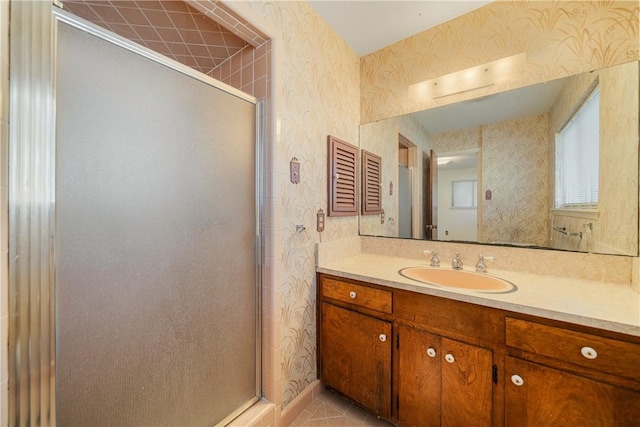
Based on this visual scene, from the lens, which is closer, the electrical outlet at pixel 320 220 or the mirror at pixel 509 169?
the mirror at pixel 509 169

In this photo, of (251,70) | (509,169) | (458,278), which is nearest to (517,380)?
(458,278)

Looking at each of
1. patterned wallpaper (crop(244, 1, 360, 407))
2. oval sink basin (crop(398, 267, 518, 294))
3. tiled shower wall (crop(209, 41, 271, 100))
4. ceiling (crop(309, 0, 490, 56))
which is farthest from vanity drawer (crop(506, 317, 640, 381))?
ceiling (crop(309, 0, 490, 56))

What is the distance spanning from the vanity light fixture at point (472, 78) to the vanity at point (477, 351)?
1151 mm

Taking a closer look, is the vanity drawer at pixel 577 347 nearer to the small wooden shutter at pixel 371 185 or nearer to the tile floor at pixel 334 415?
the tile floor at pixel 334 415

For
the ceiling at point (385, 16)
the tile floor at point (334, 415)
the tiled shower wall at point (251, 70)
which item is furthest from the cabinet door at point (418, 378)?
the ceiling at point (385, 16)

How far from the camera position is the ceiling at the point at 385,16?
4.86 ft

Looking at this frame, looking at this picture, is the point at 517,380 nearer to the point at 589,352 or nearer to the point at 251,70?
the point at 589,352

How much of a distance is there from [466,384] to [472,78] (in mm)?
1685

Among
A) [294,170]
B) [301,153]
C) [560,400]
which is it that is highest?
[301,153]

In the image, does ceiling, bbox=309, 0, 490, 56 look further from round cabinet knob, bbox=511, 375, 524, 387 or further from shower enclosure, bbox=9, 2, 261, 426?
round cabinet knob, bbox=511, 375, 524, 387

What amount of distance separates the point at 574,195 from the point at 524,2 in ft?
3.63

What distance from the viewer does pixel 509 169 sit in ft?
4.83

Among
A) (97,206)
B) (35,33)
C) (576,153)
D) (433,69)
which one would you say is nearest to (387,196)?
(433,69)

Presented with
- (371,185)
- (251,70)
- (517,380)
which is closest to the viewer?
(517,380)
